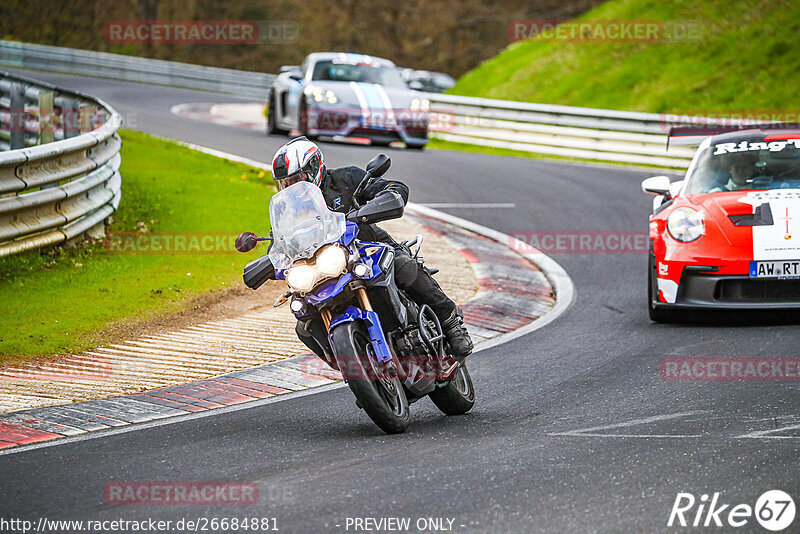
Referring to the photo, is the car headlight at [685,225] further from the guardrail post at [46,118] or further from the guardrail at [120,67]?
the guardrail at [120,67]

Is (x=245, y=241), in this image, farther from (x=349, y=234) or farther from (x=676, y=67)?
(x=676, y=67)

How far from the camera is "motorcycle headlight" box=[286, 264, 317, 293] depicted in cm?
588

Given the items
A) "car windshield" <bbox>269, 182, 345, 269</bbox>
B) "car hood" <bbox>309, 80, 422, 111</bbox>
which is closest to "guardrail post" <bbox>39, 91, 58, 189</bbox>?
"car hood" <bbox>309, 80, 422, 111</bbox>

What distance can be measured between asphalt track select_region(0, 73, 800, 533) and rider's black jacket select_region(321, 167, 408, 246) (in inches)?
42.8

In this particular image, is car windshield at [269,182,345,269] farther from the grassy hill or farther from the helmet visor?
the grassy hill

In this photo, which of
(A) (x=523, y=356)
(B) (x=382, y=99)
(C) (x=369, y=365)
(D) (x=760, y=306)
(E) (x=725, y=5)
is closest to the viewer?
(C) (x=369, y=365)

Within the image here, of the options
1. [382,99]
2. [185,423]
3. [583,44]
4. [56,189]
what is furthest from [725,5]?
[185,423]

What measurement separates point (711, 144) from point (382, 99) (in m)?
10.6

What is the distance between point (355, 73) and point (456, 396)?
15.2 metres

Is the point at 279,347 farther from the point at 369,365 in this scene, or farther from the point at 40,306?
the point at 369,365

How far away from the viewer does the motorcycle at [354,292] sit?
5902 millimetres

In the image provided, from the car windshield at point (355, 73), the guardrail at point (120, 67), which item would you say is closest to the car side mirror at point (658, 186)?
the car windshield at point (355, 73)

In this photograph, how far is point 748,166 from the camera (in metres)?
10.0

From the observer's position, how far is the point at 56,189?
33.7ft
